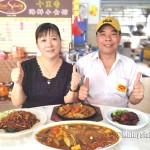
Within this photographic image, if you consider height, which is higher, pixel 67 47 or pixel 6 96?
pixel 67 47

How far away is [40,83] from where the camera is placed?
205 centimetres

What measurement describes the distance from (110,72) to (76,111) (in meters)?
0.74

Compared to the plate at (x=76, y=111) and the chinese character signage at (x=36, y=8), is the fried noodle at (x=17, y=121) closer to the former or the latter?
the plate at (x=76, y=111)

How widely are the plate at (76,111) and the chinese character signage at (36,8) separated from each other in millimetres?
2905

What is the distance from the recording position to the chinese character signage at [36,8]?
4168 mm

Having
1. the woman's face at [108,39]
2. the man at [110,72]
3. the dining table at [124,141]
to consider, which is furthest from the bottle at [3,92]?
the dining table at [124,141]

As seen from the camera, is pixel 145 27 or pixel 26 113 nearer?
pixel 26 113

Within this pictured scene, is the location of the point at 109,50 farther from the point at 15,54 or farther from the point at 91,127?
the point at 15,54

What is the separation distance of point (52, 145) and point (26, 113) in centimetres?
44

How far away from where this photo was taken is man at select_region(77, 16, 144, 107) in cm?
216

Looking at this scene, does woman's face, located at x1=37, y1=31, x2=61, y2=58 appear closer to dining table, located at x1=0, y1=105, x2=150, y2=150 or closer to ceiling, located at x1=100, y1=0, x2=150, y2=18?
dining table, located at x1=0, y1=105, x2=150, y2=150

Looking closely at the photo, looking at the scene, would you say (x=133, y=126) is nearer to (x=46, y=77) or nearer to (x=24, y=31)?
(x=46, y=77)

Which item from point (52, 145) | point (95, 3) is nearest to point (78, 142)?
point (52, 145)

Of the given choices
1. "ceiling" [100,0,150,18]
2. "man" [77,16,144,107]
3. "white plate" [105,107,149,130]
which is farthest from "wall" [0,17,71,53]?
"ceiling" [100,0,150,18]
